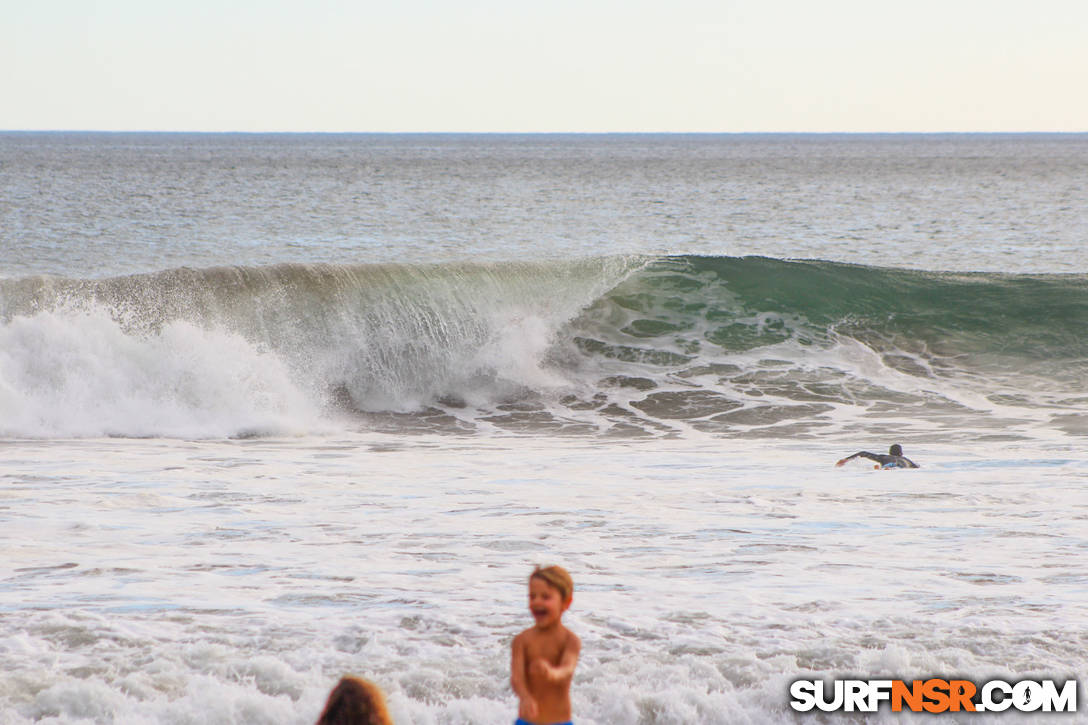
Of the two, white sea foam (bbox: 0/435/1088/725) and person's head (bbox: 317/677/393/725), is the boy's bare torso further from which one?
white sea foam (bbox: 0/435/1088/725)

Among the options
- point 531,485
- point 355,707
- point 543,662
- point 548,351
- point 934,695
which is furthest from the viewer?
point 548,351

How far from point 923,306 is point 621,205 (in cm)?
3799

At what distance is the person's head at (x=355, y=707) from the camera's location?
275 centimetres

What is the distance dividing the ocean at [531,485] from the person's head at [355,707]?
2.40 metres

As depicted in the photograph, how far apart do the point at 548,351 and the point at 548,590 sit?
13926mm

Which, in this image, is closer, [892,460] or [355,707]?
[355,707]

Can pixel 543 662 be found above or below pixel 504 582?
above

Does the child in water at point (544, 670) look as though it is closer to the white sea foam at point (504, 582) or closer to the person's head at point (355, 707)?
the person's head at point (355, 707)

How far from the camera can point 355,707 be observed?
275 cm

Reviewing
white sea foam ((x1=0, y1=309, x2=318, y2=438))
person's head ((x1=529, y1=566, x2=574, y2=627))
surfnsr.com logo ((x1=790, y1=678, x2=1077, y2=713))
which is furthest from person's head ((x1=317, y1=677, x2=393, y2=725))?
white sea foam ((x1=0, y1=309, x2=318, y2=438))

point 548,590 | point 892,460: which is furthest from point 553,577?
point 892,460

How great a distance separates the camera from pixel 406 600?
645 centimetres

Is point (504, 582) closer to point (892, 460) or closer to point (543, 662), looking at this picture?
point (543, 662)

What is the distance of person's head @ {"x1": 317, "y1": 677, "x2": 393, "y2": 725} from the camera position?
2.75 metres
